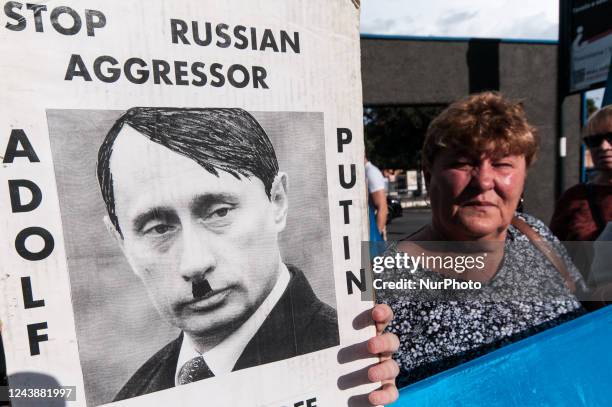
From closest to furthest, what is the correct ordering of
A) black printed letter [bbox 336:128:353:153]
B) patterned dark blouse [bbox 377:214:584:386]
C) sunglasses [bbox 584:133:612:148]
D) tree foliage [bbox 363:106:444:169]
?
black printed letter [bbox 336:128:353:153] < patterned dark blouse [bbox 377:214:584:386] < sunglasses [bbox 584:133:612:148] < tree foliage [bbox 363:106:444:169]

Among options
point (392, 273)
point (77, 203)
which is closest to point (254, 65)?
point (77, 203)

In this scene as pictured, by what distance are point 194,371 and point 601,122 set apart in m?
2.10

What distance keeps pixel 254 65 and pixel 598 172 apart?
1.92 meters

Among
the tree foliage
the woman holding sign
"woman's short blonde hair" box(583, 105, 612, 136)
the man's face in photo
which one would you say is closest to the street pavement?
the tree foliage

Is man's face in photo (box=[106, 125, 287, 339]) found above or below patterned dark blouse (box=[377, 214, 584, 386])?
above

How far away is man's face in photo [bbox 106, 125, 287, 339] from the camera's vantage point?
0.63 meters

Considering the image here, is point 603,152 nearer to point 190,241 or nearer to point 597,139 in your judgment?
point 597,139

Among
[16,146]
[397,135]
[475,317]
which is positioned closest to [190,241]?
[16,146]

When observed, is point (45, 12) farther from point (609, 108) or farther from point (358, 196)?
point (609, 108)

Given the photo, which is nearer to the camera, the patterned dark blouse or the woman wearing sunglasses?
the patterned dark blouse

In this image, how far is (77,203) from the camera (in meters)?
0.60

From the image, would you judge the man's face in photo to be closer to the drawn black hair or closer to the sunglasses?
the drawn black hair

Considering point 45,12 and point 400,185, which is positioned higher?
point 45,12

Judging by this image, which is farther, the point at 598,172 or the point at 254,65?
the point at 598,172
